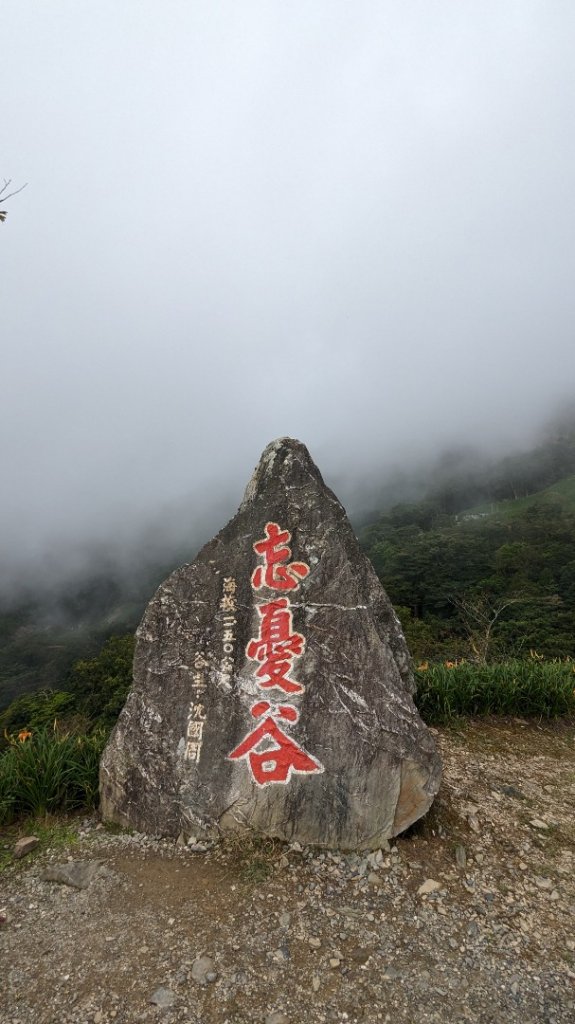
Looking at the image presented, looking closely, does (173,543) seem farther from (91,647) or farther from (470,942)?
(470,942)

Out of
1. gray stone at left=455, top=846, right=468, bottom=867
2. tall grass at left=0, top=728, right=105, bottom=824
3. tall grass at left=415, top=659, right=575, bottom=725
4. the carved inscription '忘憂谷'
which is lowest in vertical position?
gray stone at left=455, top=846, right=468, bottom=867

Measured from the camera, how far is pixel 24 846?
451 centimetres

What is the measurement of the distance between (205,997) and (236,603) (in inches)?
114

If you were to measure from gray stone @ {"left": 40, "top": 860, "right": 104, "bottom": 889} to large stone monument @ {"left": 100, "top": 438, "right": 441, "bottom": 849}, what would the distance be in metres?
0.48

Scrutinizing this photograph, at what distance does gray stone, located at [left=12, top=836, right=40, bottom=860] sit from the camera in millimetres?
4477

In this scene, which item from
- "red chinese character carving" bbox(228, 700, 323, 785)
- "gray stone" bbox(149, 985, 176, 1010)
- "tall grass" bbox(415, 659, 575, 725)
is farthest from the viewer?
"tall grass" bbox(415, 659, 575, 725)

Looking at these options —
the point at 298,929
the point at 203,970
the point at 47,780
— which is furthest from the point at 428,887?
the point at 47,780

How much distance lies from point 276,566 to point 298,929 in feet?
9.52

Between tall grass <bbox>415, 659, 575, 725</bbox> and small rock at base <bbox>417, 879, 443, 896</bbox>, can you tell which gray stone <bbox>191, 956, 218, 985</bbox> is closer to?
small rock at base <bbox>417, 879, 443, 896</bbox>

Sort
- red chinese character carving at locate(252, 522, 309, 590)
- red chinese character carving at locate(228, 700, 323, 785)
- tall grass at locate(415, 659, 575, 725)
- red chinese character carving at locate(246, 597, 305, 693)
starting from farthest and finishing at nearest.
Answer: tall grass at locate(415, 659, 575, 725) → red chinese character carving at locate(252, 522, 309, 590) → red chinese character carving at locate(246, 597, 305, 693) → red chinese character carving at locate(228, 700, 323, 785)

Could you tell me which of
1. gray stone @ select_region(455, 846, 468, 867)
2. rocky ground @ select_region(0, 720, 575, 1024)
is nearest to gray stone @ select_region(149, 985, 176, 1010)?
rocky ground @ select_region(0, 720, 575, 1024)

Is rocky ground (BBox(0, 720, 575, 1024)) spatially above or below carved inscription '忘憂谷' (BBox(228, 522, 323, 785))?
below

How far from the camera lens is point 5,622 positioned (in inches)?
4060

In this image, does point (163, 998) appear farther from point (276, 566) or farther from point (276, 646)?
point (276, 566)
